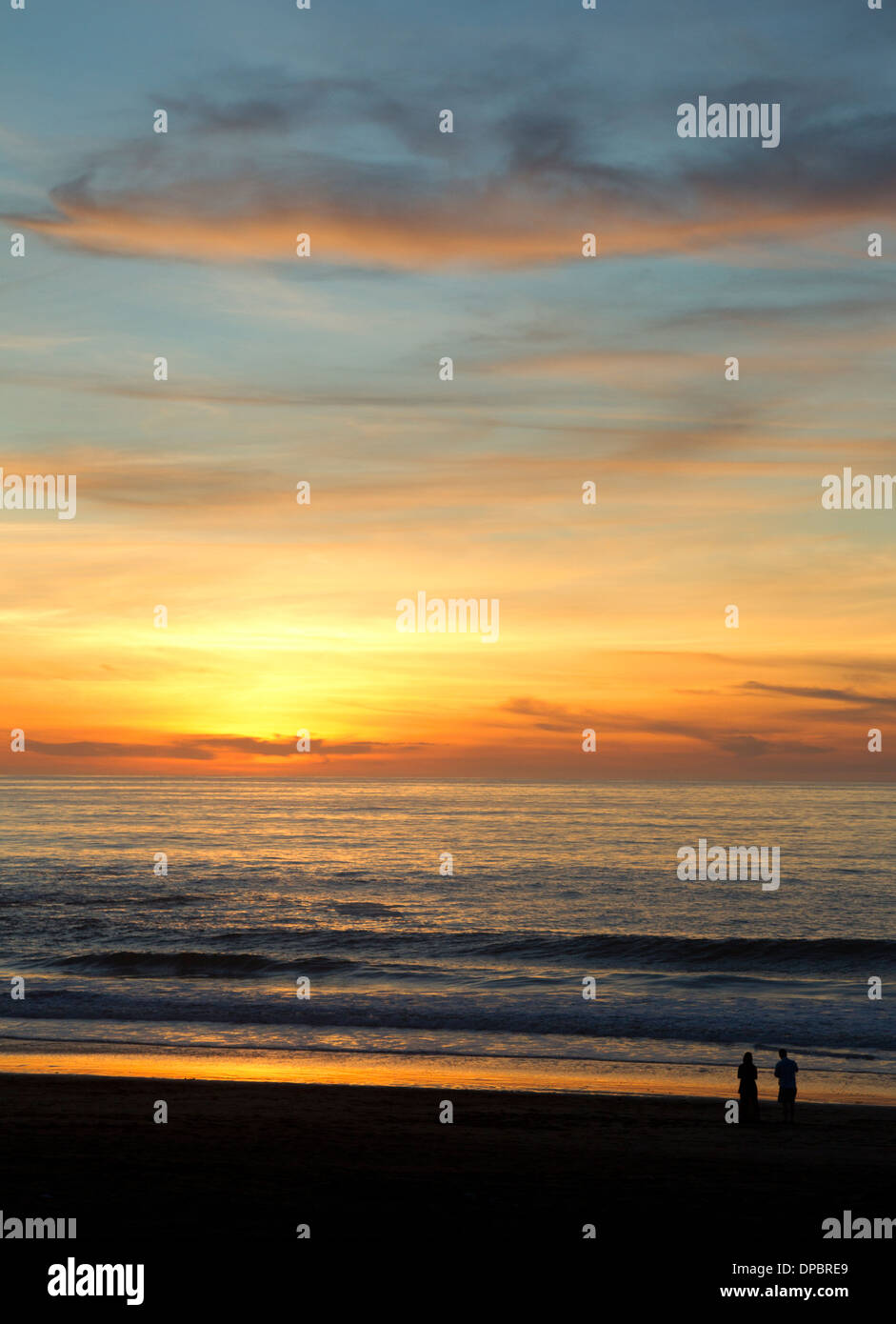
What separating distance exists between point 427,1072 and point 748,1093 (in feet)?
23.9

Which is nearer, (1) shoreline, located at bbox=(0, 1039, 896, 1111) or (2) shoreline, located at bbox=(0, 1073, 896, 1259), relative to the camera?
(2) shoreline, located at bbox=(0, 1073, 896, 1259)

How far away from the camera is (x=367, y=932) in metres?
44.9

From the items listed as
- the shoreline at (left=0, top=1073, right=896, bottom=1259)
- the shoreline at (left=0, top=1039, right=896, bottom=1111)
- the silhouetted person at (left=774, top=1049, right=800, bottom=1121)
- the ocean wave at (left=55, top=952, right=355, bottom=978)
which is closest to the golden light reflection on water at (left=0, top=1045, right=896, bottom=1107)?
the shoreline at (left=0, top=1039, right=896, bottom=1111)

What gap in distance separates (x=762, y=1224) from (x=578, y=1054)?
40.8 ft

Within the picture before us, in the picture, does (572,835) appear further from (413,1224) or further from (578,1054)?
(413,1224)

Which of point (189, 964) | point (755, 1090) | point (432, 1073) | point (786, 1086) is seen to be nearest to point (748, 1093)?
point (755, 1090)

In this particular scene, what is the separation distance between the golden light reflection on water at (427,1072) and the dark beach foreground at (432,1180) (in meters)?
1.09

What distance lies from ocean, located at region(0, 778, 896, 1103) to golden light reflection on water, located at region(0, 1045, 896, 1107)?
0.11 metres

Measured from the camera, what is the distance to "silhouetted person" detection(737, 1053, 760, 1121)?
18219 millimetres

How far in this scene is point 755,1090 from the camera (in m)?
18.4

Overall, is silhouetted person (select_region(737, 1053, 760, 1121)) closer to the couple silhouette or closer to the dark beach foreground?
the couple silhouette

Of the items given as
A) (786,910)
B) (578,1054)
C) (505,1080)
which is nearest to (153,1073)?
(505,1080)

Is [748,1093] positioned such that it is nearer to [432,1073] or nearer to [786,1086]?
[786,1086]

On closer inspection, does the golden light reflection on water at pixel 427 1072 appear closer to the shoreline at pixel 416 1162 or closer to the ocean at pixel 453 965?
the ocean at pixel 453 965
